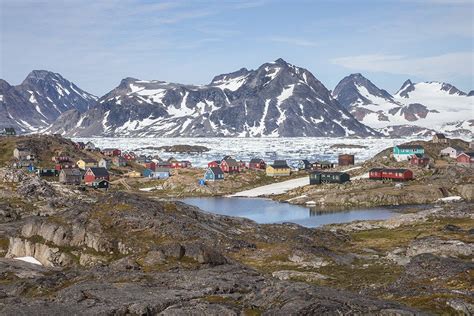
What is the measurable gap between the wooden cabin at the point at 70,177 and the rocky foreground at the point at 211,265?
7524cm

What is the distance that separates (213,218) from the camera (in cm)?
8919

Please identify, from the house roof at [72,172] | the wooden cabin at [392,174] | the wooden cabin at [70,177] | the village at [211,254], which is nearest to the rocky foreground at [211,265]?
the village at [211,254]

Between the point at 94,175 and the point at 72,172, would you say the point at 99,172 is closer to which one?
the point at 94,175

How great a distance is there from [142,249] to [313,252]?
20728mm

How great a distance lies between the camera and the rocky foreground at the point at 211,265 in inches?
1547

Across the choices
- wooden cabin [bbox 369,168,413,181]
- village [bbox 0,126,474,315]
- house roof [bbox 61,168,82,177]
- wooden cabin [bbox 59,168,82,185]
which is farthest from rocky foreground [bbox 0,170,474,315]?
house roof [bbox 61,168,82,177]

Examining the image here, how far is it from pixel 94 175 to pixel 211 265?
131139 millimetres

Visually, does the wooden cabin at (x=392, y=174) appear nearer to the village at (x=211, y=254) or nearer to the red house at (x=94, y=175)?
the village at (x=211, y=254)

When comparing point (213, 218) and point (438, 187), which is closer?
point (213, 218)

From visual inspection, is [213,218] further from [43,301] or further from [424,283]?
[43,301]

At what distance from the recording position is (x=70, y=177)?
598ft

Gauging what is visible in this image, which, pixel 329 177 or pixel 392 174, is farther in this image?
pixel 329 177

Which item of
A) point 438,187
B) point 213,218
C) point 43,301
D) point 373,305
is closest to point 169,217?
point 213,218

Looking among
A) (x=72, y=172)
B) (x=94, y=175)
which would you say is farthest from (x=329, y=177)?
(x=72, y=172)
